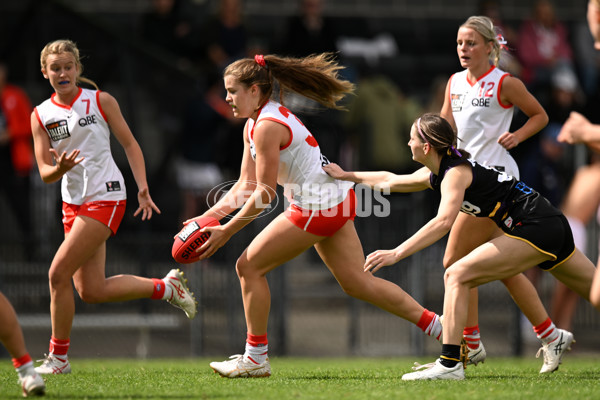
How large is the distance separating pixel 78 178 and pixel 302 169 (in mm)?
1682

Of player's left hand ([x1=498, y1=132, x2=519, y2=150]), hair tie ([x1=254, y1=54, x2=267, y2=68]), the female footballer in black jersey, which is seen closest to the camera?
the female footballer in black jersey

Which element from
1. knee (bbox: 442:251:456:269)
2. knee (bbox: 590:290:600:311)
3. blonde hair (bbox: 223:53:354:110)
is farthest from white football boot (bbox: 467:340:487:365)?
blonde hair (bbox: 223:53:354:110)

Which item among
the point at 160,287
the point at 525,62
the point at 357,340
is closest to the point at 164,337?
the point at 357,340

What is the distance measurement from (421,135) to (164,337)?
575cm

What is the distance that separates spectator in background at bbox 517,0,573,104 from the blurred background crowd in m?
0.02

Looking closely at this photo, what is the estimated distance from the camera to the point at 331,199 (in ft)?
20.1

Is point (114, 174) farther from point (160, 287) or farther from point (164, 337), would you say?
point (164, 337)

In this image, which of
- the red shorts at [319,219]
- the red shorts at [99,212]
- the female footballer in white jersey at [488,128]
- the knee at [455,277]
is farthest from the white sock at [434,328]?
the red shorts at [99,212]

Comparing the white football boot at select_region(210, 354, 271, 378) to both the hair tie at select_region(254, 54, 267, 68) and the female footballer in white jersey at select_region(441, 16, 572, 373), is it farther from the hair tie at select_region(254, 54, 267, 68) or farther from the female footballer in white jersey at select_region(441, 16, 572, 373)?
the hair tie at select_region(254, 54, 267, 68)

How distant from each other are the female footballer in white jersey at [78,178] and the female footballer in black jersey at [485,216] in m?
2.09

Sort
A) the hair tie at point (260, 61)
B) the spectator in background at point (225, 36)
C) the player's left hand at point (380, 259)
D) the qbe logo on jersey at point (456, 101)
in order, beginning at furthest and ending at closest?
the spectator in background at point (225, 36) → the qbe logo on jersey at point (456, 101) → the hair tie at point (260, 61) → the player's left hand at point (380, 259)

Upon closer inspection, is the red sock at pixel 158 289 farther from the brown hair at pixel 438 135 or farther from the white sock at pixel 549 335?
the white sock at pixel 549 335

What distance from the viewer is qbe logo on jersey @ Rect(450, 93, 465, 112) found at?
6793 mm

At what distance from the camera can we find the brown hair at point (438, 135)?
5.86 meters
